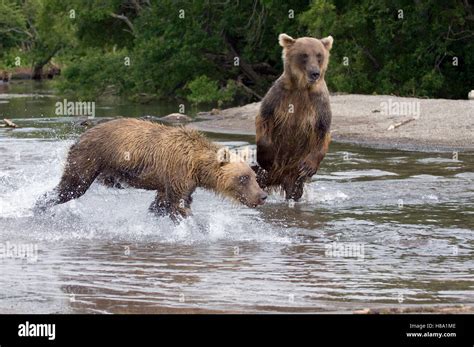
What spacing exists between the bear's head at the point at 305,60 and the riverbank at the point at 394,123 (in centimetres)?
730

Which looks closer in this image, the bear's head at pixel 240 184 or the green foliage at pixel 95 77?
the bear's head at pixel 240 184

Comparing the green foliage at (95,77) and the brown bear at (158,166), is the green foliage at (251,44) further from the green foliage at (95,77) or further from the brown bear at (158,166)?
the brown bear at (158,166)

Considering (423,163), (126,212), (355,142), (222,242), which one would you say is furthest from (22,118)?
(222,242)

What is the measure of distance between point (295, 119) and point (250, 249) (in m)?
2.71

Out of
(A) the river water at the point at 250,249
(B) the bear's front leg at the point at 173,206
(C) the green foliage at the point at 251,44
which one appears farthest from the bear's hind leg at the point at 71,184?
(C) the green foliage at the point at 251,44

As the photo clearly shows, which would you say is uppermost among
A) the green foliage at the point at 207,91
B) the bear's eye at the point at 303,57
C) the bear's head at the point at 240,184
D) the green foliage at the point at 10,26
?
the green foliage at the point at 10,26

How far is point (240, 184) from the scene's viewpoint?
999 centimetres

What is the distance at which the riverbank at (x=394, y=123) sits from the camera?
63.7 ft

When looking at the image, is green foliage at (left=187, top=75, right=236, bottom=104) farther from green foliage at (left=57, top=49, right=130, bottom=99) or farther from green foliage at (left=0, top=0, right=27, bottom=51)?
green foliage at (left=0, top=0, right=27, bottom=51)

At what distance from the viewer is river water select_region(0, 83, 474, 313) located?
7.55 metres

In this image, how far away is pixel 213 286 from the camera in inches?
316

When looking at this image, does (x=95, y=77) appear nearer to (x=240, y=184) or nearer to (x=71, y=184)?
(x=71, y=184)

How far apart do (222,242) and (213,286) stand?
205 centimetres

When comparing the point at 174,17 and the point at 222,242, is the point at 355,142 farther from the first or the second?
the point at 174,17
